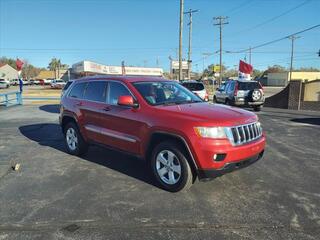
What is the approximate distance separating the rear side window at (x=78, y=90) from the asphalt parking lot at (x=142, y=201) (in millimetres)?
1388

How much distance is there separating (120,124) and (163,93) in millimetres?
970

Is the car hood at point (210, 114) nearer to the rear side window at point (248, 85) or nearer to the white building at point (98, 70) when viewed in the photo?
the rear side window at point (248, 85)

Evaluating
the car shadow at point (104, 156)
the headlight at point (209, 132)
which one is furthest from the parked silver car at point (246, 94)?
Result: the headlight at point (209, 132)

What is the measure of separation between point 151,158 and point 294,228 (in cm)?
235

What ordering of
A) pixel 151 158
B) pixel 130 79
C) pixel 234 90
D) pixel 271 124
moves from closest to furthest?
pixel 151 158 → pixel 130 79 → pixel 271 124 → pixel 234 90

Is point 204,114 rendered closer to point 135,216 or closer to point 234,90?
point 135,216

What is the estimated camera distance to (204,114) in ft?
15.7

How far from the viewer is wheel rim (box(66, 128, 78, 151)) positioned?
23.4ft

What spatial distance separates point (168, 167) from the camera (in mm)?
4961

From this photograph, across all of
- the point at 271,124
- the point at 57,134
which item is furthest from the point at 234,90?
the point at 57,134

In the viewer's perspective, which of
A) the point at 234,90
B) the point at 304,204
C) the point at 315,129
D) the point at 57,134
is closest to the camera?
the point at 304,204

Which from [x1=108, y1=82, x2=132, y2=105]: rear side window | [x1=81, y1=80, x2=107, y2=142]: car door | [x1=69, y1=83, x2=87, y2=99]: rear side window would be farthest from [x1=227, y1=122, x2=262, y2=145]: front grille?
[x1=69, y1=83, x2=87, y2=99]: rear side window

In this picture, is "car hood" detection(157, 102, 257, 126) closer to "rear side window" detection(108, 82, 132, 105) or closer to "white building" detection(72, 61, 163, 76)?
"rear side window" detection(108, 82, 132, 105)

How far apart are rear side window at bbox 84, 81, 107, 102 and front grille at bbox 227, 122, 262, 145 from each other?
2.72m
